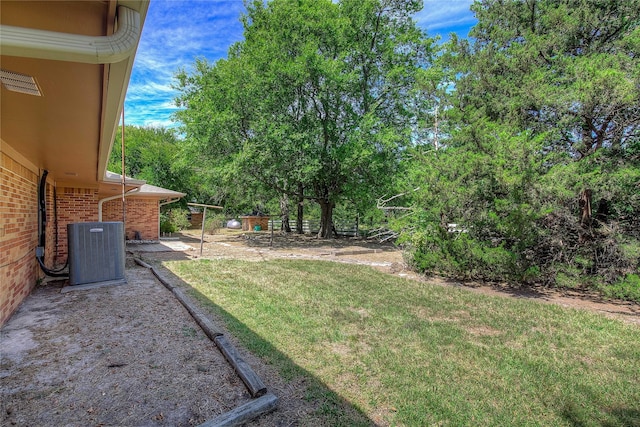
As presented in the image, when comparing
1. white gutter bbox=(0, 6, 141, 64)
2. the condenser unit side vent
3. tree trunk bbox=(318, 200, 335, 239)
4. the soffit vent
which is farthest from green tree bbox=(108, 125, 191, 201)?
white gutter bbox=(0, 6, 141, 64)

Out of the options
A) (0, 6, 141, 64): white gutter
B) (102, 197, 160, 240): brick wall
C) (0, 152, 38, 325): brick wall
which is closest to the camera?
(0, 6, 141, 64): white gutter

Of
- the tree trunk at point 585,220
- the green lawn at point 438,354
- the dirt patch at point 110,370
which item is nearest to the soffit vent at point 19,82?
the dirt patch at point 110,370

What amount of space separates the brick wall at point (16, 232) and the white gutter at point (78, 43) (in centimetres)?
312

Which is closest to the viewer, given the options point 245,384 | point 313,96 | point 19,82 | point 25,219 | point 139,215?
point 19,82

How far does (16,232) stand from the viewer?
4.14 m

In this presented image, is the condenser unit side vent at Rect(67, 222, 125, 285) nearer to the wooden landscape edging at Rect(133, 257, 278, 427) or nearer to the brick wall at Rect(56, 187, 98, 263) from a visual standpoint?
the wooden landscape edging at Rect(133, 257, 278, 427)

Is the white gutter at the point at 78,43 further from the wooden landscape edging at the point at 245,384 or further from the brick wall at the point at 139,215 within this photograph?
the brick wall at the point at 139,215

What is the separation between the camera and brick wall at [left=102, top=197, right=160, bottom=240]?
1247 cm

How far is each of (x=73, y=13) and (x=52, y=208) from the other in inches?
313

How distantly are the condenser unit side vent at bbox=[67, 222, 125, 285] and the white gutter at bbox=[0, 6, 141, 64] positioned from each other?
5076mm

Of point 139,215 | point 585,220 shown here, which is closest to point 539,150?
point 585,220

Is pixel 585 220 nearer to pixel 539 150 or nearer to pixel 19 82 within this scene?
pixel 539 150

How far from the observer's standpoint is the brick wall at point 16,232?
3.54m

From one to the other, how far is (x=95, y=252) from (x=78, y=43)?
537cm
